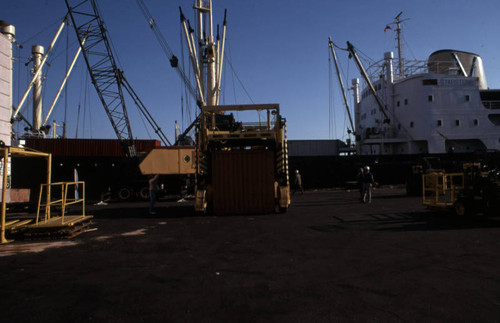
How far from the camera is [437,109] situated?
33250 mm

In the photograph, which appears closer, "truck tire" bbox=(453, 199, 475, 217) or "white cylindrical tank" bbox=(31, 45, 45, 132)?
"truck tire" bbox=(453, 199, 475, 217)

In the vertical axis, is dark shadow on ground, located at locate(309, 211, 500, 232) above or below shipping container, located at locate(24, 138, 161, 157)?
below

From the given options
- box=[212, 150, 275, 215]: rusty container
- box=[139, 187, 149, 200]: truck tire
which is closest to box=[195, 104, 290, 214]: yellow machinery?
box=[212, 150, 275, 215]: rusty container

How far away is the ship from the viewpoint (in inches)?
1307

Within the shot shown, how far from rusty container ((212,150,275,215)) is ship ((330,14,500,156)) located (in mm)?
24319

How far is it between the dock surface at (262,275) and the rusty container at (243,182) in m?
3.37

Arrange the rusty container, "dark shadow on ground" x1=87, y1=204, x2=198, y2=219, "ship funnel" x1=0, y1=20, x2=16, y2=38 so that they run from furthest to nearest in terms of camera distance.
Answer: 1. "ship funnel" x1=0, y1=20, x2=16, y2=38
2. "dark shadow on ground" x1=87, y1=204, x2=198, y2=219
3. the rusty container

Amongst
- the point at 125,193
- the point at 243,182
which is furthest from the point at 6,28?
the point at 243,182

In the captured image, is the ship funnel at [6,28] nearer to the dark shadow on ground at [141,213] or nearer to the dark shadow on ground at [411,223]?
the dark shadow on ground at [141,213]

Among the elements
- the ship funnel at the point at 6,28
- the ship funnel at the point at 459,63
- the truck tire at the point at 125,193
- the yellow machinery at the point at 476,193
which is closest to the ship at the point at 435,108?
the ship funnel at the point at 459,63

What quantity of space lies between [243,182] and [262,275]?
23.8ft

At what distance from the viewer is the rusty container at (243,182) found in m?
11.9

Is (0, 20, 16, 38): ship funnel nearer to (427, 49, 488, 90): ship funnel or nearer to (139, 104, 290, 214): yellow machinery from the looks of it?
(139, 104, 290, 214): yellow machinery

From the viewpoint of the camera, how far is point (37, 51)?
132 ft
